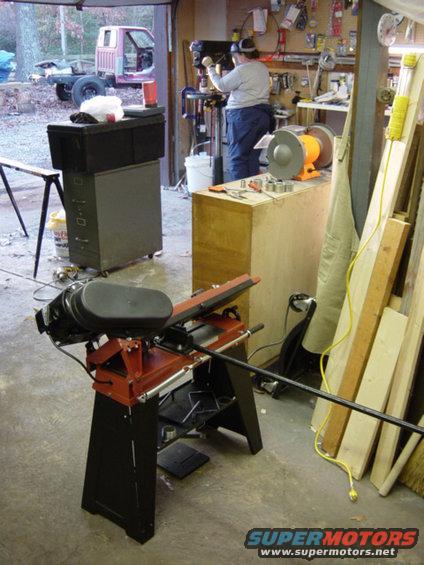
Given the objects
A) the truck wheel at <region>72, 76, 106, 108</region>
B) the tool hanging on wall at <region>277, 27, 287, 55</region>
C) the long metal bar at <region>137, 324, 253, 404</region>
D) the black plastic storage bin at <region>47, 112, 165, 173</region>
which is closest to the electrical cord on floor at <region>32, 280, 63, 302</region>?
the black plastic storage bin at <region>47, 112, 165, 173</region>

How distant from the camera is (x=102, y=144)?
13.4 ft

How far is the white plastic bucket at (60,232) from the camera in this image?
457 cm

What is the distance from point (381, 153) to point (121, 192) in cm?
209

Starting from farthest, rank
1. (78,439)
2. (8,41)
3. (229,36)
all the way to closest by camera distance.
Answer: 1. (8,41)
2. (229,36)
3. (78,439)

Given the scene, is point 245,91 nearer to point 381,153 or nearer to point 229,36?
point 229,36

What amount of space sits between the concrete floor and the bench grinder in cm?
114

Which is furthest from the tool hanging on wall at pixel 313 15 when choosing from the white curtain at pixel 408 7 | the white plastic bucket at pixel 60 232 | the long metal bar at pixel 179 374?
the long metal bar at pixel 179 374

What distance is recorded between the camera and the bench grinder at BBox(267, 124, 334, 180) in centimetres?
316

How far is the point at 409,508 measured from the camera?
2283 mm

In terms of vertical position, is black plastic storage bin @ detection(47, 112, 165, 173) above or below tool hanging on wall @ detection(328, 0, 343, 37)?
below

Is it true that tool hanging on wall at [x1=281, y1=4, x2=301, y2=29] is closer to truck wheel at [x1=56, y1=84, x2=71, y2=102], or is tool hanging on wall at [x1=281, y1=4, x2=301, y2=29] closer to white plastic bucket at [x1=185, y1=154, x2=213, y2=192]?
white plastic bucket at [x1=185, y1=154, x2=213, y2=192]

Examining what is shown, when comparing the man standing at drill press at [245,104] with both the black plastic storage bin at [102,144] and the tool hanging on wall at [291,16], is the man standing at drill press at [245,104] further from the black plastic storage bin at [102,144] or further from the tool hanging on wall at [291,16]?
the black plastic storage bin at [102,144]

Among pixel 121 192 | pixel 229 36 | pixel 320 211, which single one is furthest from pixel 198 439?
pixel 229 36

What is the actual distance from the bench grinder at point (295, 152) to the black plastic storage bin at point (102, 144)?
133cm
